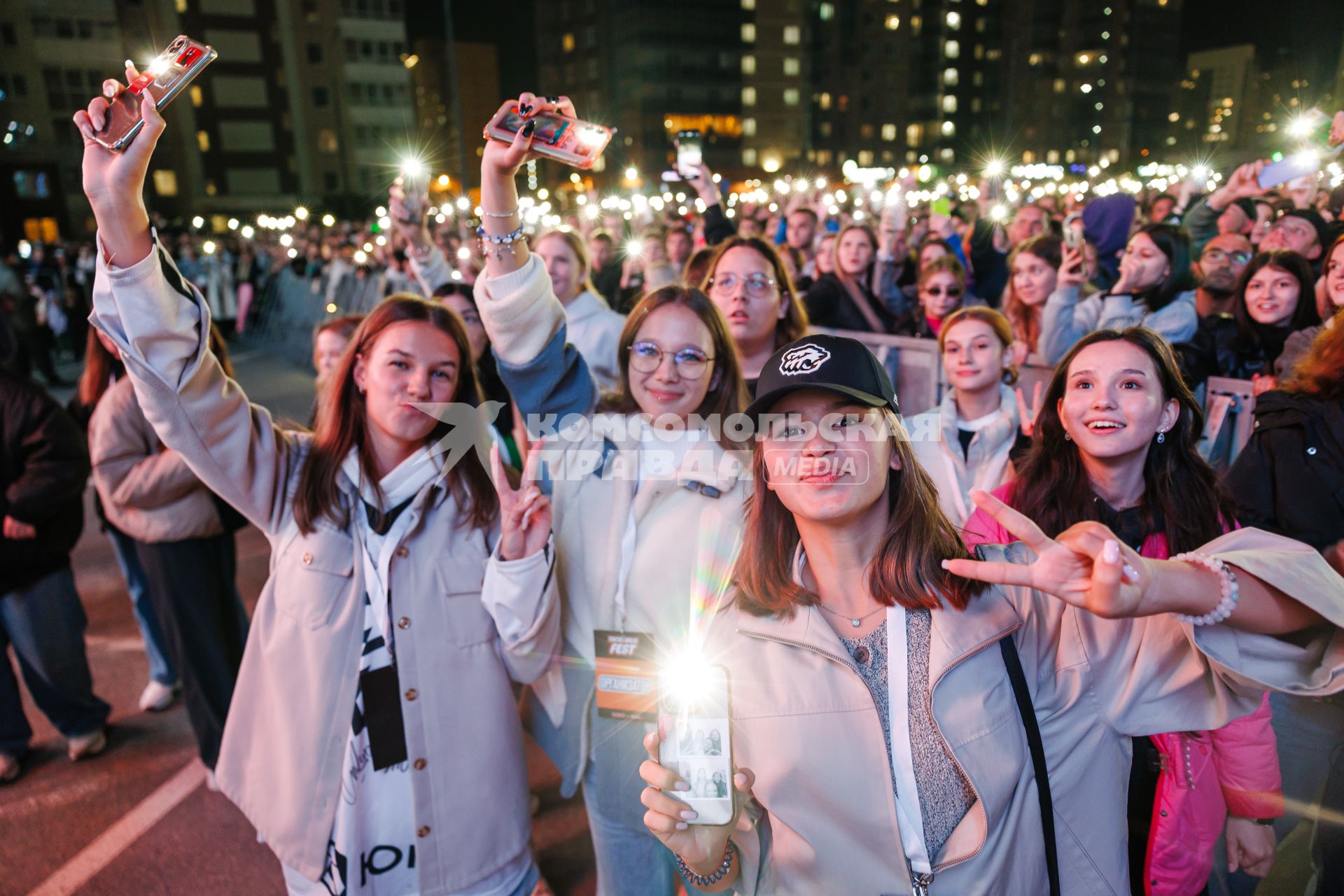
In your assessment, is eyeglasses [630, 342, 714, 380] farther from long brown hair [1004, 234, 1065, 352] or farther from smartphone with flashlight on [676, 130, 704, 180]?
smartphone with flashlight on [676, 130, 704, 180]

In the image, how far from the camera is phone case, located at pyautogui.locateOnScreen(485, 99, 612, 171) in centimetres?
235

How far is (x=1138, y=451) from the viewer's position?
8.01 feet

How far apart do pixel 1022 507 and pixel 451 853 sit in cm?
220

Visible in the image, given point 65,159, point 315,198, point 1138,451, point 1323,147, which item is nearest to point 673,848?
point 1138,451

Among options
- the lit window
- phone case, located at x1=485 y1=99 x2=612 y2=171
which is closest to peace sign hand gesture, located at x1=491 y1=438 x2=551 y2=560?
phone case, located at x1=485 y1=99 x2=612 y2=171

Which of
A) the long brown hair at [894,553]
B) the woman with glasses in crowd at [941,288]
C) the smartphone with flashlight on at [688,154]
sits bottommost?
the long brown hair at [894,553]

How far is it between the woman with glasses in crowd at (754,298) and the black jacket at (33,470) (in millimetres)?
3522

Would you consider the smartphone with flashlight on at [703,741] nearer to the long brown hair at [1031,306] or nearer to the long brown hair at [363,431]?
the long brown hair at [363,431]

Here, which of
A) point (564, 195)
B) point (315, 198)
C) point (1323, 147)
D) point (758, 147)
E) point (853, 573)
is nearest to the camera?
point (853, 573)

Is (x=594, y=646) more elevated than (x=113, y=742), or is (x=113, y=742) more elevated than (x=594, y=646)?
(x=594, y=646)

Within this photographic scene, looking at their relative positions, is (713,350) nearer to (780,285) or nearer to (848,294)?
(780,285)

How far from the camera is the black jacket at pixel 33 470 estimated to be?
3912mm

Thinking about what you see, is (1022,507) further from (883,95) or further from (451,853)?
(883,95)

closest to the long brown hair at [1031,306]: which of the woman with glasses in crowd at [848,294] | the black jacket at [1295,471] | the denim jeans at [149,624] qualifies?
the woman with glasses in crowd at [848,294]
